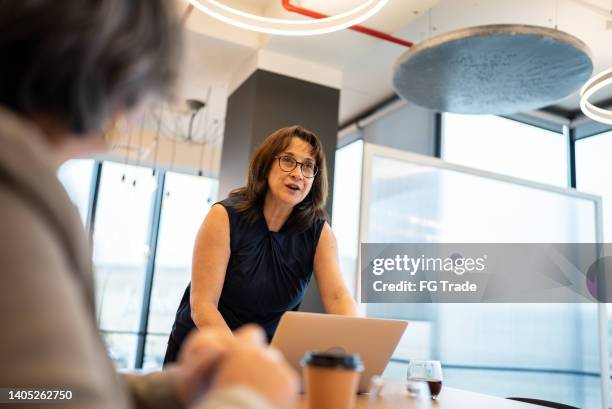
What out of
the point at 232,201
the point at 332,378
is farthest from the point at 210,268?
the point at 332,378

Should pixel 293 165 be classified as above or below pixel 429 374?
above

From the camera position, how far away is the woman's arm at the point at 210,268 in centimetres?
175

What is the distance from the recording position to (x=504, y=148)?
543cm

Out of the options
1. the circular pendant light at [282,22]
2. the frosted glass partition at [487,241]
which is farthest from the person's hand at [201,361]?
the frosted glass partition at [487,241]

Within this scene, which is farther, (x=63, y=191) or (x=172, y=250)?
(x=172, y=250)

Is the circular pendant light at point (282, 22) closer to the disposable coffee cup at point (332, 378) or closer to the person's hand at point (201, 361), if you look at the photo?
the disposable coffee cup at point (332, 378)

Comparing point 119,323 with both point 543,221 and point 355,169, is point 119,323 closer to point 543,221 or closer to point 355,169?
point 355,169

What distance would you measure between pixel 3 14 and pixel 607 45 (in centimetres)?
463

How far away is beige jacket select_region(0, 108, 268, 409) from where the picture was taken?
1.25 ft

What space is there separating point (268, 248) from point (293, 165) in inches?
12.6

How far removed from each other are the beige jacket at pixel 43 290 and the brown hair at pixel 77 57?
0.03 m

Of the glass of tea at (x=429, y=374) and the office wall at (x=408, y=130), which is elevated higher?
the office wall at (x=408, y=130)

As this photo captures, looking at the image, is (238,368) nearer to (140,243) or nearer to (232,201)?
(232,201)

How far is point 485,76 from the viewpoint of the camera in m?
3.31
